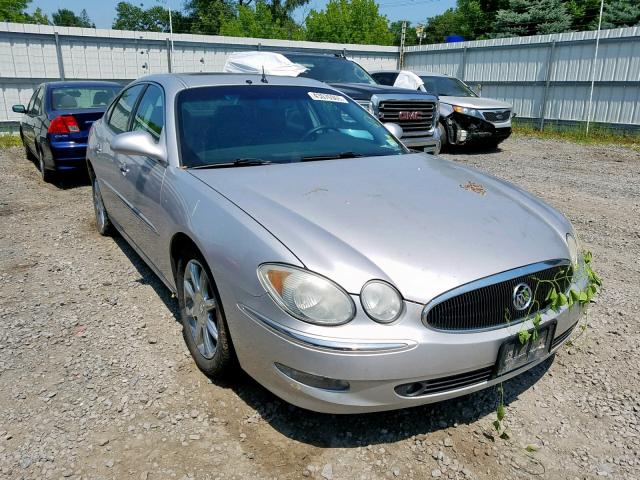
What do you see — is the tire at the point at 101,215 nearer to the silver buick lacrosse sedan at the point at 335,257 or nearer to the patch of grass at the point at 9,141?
the silver buick lacrosse sedan at the point at 335,257

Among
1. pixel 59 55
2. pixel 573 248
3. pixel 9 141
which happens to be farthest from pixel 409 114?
pixel 59 55

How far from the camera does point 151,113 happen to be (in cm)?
372

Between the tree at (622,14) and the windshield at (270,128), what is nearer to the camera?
the windshield at (270,128)

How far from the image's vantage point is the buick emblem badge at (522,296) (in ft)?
7.41

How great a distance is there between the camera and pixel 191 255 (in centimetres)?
283

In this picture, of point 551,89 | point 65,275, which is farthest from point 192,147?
point 551,89

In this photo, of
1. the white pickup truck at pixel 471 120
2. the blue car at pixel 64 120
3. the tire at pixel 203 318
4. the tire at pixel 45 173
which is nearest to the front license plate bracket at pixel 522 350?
the tire at pixel 203 318

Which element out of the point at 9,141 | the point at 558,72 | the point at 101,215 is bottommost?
the point at 9,141

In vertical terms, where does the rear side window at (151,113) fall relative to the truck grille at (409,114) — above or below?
above

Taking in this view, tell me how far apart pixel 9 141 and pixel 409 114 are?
31.7ft

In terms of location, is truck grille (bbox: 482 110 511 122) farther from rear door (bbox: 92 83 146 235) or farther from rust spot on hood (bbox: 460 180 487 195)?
rust spot on hood (bbox: 460 180 487 195)

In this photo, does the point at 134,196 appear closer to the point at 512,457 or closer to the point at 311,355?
the point at 311,355

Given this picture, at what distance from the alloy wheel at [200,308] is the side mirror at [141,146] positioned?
0.76m

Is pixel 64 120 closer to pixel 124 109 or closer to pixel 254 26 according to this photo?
pixel 124 109
